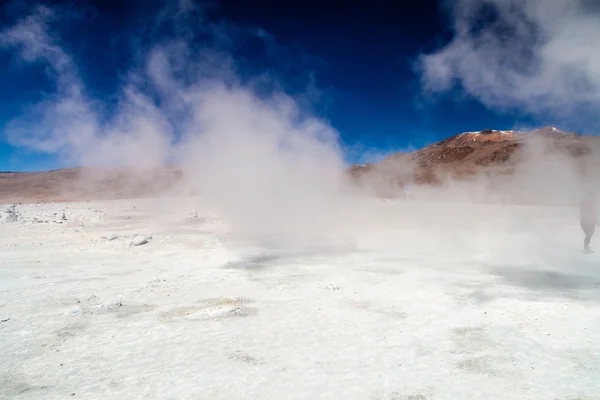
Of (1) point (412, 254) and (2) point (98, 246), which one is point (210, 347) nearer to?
(1) point (412, 254)

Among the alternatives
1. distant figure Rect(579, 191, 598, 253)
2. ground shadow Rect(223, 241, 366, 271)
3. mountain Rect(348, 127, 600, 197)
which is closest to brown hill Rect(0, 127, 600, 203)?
mountain Rect(348, 127, 600, 197)

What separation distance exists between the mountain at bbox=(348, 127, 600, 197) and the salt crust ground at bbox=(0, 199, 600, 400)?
3.61 meters

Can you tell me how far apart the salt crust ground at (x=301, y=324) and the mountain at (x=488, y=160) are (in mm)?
3608

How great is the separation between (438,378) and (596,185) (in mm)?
9892

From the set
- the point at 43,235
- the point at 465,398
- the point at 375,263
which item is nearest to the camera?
the point at 465,398

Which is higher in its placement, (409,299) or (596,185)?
(596,185)

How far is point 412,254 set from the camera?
811cm

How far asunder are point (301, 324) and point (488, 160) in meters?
36.2

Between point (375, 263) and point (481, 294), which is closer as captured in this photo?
point (481, 294)

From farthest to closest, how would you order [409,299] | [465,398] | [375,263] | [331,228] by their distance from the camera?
[331,228]
[375,263]
[409,299]
[465,398]

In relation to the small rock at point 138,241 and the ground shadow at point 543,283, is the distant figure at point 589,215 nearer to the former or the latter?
the ground shadow at point 543,283

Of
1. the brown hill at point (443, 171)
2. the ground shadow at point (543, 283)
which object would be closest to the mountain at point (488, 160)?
the brown hill at point (443, 171)

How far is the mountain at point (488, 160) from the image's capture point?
10383mm

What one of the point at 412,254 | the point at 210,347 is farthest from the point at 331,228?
the point at 210,347
